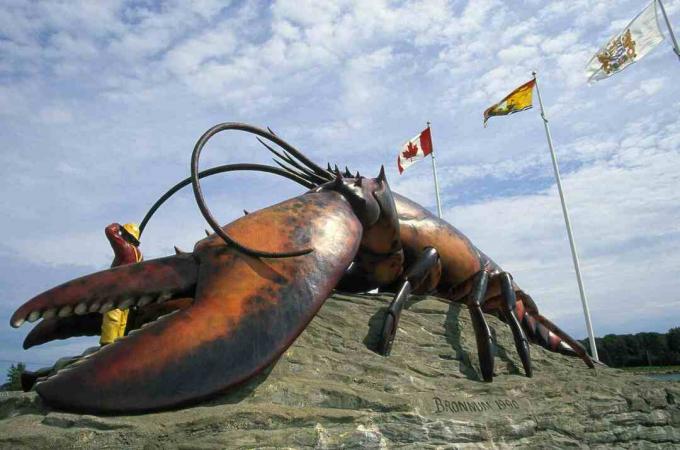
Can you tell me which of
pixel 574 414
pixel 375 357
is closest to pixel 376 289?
pixel 375 357

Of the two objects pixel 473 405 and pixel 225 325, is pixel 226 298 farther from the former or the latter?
pixel 473 405

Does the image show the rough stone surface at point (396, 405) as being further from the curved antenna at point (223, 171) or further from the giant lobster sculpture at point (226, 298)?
the curved antenna at point (223, 171)

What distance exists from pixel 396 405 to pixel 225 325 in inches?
34.5

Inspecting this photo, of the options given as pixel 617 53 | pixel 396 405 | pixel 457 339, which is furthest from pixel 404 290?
pixel 617 53

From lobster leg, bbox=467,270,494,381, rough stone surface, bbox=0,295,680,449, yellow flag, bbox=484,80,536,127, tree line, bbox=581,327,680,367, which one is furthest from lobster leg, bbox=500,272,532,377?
tree line, bbox=581,327,680,367

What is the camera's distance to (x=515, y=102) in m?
13.7

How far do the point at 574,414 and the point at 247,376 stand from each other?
1.98 m

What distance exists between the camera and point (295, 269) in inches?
107

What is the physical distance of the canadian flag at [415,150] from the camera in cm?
1541

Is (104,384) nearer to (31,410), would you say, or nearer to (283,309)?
(31,410)

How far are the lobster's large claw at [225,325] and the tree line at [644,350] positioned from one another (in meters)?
25.6

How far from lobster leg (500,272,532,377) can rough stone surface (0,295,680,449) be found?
0.14 meters

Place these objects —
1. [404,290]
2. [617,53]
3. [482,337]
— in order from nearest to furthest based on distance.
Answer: [482,337] < [404,290] < [617,53]

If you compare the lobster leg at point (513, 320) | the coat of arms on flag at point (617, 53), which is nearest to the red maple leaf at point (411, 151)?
the coat of arms on flag at point (617, 53)
